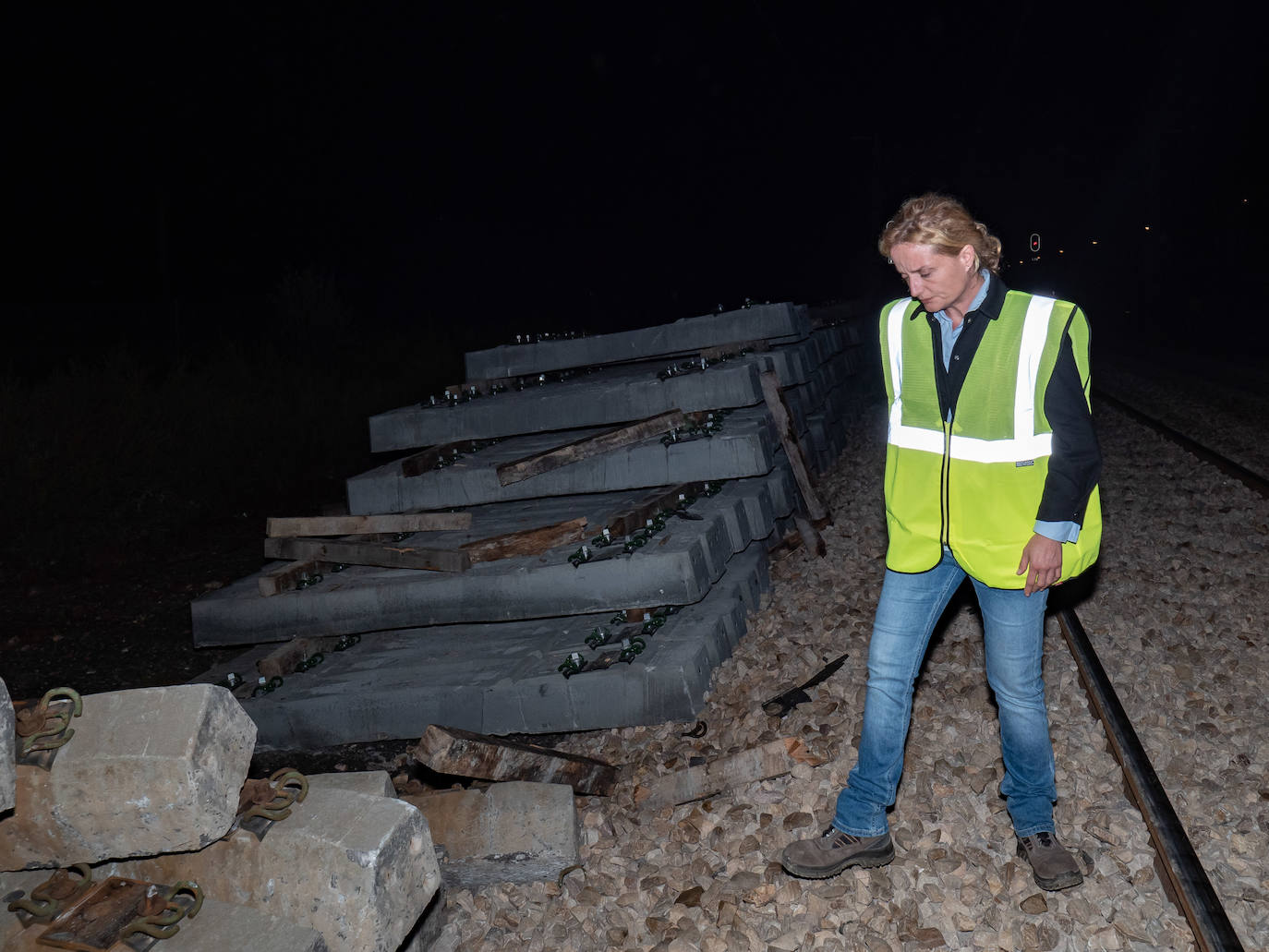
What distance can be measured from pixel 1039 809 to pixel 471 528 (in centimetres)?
478

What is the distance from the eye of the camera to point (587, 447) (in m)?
7.64

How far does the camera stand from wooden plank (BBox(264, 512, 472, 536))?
24.1ft

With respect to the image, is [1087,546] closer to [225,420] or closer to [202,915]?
[202,915]

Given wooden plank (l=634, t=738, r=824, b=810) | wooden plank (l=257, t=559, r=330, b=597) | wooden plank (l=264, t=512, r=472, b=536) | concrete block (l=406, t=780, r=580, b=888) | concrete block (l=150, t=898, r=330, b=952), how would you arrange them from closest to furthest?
concrete block (l=150, t=898, r=330, b=952) → concrete block (l=406, t=780, r=580, b=888) → wooden plank (l=634, t=738, r=824, b=810) → wooden plank (l=257, t=559, r=330, b=597) → wooden plank (l=264, t=512, r=472, b=536)

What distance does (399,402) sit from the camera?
17.7 metres

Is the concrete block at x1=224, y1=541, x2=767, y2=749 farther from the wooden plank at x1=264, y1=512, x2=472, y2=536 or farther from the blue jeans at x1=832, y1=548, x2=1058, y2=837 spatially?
the blue jeans at x1=832, y1=548, x2=1058, y2=837

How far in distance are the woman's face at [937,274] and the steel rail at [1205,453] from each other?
789 centimetres

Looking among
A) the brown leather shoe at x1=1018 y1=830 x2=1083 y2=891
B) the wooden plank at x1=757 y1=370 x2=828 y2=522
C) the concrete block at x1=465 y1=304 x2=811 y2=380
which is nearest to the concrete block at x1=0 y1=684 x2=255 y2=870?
the brown leather shoe at x1=1018 y1=830 x2=1083 y2=891

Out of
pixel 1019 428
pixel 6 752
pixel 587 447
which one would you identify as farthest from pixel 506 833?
pixel 587 447

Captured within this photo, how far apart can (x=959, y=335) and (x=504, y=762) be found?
2912 millimetres

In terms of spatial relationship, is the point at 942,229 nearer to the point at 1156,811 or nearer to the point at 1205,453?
the point at 1156,811

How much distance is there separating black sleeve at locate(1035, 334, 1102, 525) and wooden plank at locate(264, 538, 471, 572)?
422 cm

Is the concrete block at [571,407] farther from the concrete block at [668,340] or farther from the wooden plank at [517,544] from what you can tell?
the wooden plank at [517,544]

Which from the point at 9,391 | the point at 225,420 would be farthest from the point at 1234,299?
the point at 9,391
